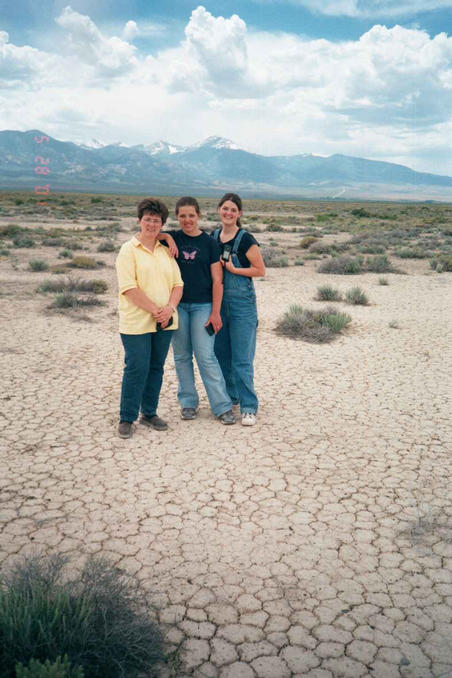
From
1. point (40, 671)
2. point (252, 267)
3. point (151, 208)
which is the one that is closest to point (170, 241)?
point (151, 208)

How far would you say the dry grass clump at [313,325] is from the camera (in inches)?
344

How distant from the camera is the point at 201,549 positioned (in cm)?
333

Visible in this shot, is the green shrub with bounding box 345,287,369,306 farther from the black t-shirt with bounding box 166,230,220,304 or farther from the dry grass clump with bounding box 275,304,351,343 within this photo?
the black t-shirt with bounding box 166,230,220,304

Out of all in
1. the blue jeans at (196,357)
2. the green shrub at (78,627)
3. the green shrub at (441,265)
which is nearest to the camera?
the green shrub at (78,627)

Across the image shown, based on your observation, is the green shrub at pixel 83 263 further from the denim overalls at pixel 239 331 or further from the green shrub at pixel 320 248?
the denim overalls at pixel 239 331

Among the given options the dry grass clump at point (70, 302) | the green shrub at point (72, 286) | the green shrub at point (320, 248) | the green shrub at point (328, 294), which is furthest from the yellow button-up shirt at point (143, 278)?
the green shrub at point (320, 248)

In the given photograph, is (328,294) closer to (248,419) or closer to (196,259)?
(248,419)

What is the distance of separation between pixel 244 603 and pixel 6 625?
1.31m

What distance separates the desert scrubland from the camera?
2.71 meters

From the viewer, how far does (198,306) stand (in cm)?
475

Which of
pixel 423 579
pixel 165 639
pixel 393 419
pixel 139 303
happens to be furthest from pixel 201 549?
pixel 393 419

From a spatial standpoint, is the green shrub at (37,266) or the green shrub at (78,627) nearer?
the green shrub at (78,627)

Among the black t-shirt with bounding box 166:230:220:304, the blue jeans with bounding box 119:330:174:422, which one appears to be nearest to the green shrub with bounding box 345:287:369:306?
the black t-shirt with bounding box 166:230:220:304

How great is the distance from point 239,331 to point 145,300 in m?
1.09
